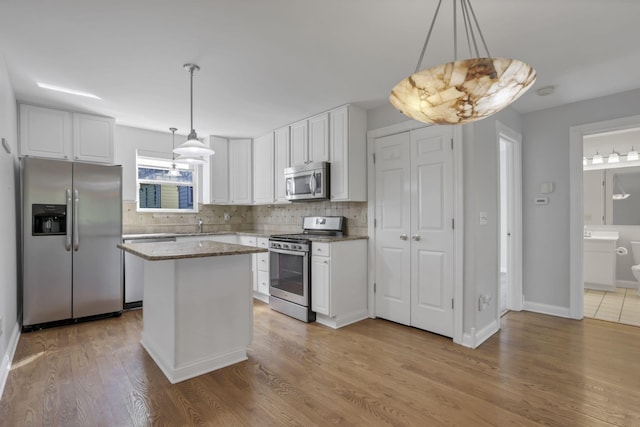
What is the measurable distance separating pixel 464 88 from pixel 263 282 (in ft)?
12.0

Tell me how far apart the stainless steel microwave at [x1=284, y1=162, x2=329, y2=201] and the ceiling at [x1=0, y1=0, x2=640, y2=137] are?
753 millimetres

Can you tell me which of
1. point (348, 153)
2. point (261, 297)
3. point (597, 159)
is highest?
point (597, 159)

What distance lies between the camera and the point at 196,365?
2.37m

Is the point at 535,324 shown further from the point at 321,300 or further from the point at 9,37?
the point at 9,37

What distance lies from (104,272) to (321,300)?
2.50m

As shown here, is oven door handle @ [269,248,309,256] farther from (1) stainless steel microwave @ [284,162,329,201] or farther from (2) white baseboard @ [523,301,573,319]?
(2) white baseboard @ [523,301,573,319]

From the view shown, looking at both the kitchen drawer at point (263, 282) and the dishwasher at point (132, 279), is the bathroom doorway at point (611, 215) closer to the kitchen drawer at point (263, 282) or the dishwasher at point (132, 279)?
the kitchen drawer at point (263, 282)

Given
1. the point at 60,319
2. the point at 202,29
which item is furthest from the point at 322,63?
the point at 60,319

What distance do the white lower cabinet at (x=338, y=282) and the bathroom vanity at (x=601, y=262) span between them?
12.2 feet

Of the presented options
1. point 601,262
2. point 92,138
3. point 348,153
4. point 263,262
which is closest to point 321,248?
point 348,153

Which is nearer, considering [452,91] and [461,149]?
[452,91]

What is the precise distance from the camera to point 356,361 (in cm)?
261

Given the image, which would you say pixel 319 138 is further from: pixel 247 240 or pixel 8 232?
pixel 8 232

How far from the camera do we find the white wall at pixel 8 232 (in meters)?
2.42
